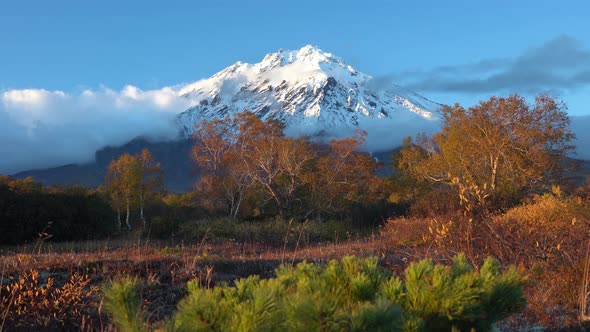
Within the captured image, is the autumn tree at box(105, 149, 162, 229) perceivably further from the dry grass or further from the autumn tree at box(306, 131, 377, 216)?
the dry grass

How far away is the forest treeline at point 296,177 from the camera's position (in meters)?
19.3

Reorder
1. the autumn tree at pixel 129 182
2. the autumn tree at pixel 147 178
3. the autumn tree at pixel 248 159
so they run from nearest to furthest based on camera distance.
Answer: the autumn tree at pixel 248 159 < the autumn tree at pixel 129 182 < the autumn tree at pixel 147 178

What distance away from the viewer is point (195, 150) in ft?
91.9

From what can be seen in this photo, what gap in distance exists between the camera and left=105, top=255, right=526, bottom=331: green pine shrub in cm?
134

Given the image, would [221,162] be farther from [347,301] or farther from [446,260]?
[347,301]

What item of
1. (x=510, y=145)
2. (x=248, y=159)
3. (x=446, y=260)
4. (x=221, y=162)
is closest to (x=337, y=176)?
(x=248, y=159)

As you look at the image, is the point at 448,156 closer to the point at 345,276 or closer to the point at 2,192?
the point at 2,192

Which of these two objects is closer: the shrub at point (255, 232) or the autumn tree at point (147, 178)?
the shrub at point (255, 232)

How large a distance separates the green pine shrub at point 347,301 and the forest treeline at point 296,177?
15.1m

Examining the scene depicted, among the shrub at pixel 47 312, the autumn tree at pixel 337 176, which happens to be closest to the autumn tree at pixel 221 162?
the autumn tree at pixel 337 176

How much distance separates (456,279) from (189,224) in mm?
18783

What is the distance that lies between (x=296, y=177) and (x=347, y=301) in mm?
24532

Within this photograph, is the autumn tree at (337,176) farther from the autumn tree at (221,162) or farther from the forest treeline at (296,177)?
the autumn tree at (221,162)

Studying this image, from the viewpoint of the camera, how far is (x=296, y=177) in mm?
26266
